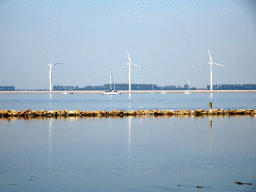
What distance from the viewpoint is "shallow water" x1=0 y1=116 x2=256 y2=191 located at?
489 inches

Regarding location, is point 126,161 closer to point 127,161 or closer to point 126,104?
point 127,161

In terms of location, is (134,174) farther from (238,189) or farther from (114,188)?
(238,189)

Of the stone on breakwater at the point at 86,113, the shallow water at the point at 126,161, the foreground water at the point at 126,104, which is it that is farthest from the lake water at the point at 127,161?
the foreground water at the point at 126,104

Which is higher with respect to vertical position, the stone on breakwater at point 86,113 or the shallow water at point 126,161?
the stone on breakwater at point 86,113

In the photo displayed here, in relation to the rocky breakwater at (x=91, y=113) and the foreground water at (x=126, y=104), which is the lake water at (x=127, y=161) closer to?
the rocky breakwater at (x=91, y=113)

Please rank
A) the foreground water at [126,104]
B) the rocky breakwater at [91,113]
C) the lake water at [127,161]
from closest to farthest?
the lake water at [127,161], the rocky breakwater at [91,113], the foreground water at [126,104]

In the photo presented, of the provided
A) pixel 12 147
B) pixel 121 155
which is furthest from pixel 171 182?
pixel 12 147

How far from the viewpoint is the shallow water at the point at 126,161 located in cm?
1242

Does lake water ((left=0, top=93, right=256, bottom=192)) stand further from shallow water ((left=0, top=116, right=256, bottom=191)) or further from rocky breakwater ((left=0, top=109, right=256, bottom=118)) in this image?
rocky breakwater ((left=0, top=109, right=256, bottom=118))

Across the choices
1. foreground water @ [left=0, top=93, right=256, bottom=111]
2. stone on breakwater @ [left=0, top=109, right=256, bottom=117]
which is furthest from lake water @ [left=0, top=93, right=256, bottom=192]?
foreground water @ [left=0, top=93, right=256, bottom=111]

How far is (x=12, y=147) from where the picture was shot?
19891 mm

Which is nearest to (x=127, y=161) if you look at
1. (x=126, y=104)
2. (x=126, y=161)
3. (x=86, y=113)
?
(x=126, y=161)

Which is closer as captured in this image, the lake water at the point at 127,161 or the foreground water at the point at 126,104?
the lake water at the point at 127,161

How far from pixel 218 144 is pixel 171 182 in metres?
8.69
